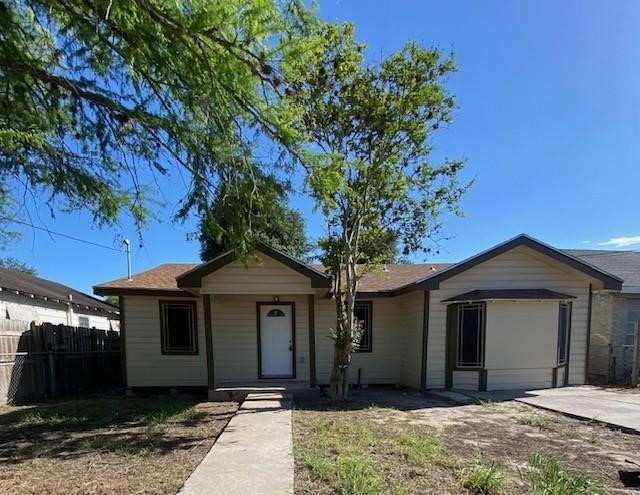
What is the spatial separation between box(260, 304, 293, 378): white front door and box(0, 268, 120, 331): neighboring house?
→ 23.2ft

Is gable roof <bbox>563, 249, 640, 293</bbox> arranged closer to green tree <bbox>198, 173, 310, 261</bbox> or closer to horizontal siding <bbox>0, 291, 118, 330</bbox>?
green tree <bbox>198, 173, 310, 261</bbox>

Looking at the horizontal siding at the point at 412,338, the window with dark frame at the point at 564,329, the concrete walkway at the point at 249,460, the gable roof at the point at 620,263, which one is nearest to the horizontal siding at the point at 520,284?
the window with dark frame at the point at 564,329

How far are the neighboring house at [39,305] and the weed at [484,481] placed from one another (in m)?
12.3

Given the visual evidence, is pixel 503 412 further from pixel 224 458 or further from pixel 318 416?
pixel 224 458

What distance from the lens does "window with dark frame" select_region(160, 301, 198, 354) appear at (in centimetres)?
1105

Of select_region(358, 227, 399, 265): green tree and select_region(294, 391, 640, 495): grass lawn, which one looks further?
select_region(358, 227, 399, 265): green tree

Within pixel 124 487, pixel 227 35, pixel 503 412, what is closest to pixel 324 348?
pixel 503 412

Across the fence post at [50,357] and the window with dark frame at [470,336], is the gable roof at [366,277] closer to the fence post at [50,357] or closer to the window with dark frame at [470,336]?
the window with dark frame at [470,336]

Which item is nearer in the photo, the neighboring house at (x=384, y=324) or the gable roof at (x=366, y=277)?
the gable roof at (x=366, y=277)

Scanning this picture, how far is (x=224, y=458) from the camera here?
5000 mm

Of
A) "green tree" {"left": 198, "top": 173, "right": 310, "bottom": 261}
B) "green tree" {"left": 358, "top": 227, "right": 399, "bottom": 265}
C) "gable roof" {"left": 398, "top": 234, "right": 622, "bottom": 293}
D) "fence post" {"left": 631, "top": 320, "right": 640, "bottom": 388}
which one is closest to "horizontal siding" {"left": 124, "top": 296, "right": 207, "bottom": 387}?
"green tree" {"left": 358, "top": 227, "right": 399, "bottom": 265}

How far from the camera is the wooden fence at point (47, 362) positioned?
30.7 ft

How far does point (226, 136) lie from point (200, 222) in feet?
3.79

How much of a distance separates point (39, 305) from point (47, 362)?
409cm
